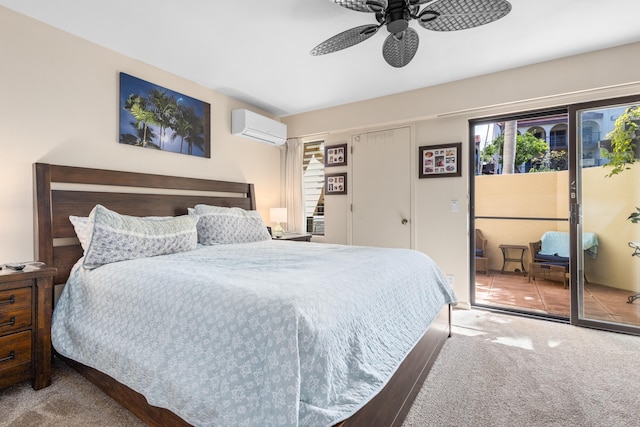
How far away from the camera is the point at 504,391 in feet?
6.21

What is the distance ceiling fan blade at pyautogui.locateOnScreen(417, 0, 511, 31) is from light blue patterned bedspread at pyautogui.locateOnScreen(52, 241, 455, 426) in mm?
1519

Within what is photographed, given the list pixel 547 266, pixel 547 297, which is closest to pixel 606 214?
pixel 547 297

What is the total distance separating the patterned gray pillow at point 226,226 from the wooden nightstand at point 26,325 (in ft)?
3.92

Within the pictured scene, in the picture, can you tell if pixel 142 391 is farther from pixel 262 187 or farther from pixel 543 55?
pixel 543 55

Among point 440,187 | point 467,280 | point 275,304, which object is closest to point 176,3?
point 275,304

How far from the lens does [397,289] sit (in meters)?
1.74

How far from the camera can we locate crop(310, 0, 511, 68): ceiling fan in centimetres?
173

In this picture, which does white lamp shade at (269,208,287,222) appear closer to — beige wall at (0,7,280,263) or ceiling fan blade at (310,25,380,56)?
beige wall at (0,7,280,263)

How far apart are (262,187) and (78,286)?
103 inches

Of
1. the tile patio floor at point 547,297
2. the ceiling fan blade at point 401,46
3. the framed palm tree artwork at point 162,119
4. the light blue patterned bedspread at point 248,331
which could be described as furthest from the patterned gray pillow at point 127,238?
the tile patio floor at point 547,297

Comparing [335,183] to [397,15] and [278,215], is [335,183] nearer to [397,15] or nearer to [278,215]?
[278,215]

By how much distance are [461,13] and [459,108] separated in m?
1.82

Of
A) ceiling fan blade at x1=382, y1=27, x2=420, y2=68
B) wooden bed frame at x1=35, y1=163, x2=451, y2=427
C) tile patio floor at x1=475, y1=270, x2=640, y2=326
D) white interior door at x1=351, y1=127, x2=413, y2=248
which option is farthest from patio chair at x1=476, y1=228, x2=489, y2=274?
ceiling fan blade at x1=382, y1=27, x2=420, y2=68

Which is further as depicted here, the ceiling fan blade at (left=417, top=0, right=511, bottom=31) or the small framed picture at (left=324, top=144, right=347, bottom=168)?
the small framed picture at (left=324, top=144, right=347, bottom=168)
